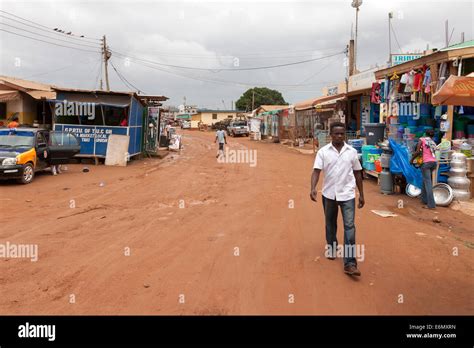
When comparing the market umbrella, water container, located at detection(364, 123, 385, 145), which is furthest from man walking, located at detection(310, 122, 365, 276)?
water container, located at detection(364, 123, 385, 145)

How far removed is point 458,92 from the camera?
21.7 feet

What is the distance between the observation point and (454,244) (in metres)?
6.75

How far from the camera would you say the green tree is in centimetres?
9200

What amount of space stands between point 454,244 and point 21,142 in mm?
12663

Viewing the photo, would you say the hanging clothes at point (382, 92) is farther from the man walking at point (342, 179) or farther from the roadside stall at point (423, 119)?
the man walking at point (342, 179)

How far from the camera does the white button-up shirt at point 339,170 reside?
5.37m

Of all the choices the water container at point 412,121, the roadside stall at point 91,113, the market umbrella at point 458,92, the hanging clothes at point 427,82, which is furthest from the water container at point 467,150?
the roadside stall at point 91,113
